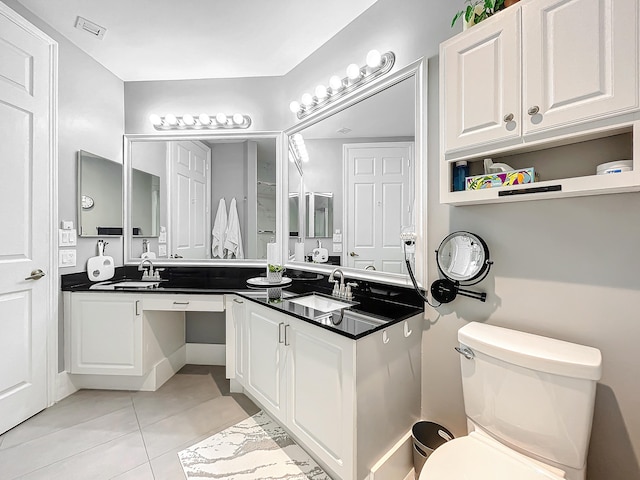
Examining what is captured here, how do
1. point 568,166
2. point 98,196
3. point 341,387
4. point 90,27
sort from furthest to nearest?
point 98,196 → point 90,27 → point 341,387 → point 568,166

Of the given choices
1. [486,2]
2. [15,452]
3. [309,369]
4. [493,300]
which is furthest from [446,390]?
[15,452]

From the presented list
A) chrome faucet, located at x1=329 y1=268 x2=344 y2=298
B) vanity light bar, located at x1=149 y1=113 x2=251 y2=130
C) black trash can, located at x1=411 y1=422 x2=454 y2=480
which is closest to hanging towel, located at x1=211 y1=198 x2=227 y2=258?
vanity light bar, located at x1=149 y1=113 x2=251 y2=130

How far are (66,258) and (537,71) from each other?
Result: 9.71ft

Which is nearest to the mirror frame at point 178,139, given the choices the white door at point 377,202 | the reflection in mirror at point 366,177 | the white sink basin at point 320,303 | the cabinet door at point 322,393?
the reflection in mirror at point 366,177

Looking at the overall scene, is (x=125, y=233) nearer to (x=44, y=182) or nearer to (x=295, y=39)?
(x=44, y=182)

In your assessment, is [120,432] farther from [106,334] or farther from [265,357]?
[265,357]

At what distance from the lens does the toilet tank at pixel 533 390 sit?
0.96 meters

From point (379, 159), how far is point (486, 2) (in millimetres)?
819

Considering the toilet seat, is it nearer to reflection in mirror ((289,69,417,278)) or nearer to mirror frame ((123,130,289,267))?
reflection in mirror ((289,69,417,278))

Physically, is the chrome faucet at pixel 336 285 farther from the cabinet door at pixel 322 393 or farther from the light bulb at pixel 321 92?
the light bulb at pixel 321 92

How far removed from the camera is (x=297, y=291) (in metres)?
2.19

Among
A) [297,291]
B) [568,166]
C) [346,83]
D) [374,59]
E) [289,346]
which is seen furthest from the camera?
[297,291]

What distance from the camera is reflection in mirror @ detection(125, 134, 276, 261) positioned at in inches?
103

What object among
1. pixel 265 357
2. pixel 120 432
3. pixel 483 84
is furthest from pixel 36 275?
pixel 483 84
